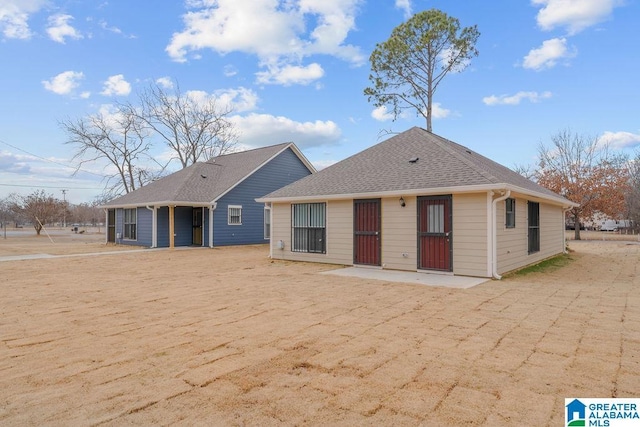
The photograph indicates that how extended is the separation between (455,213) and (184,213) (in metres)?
14.4

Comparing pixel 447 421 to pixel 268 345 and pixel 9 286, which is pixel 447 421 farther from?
pixel 9 286

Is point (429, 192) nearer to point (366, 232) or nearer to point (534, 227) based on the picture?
point (366, 232)

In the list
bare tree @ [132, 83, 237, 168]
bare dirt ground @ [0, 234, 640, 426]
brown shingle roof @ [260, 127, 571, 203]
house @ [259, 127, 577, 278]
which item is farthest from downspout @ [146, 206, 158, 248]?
bare tree @ [132, 83, 237, 168]

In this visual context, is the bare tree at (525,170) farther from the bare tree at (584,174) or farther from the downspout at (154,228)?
the downspout at (154,228)

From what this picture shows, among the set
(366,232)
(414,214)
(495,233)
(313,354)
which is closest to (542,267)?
(495,233)

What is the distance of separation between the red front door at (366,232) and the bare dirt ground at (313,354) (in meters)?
2.80

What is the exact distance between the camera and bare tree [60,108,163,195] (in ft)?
93.4

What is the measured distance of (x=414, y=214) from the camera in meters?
9.27

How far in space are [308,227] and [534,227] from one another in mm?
7048

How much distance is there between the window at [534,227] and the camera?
10966 millimetres

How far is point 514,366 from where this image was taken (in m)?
3.35

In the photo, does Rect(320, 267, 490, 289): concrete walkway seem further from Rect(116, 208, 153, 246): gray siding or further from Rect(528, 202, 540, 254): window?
Rect(116, 208, 153, 246): gray siding

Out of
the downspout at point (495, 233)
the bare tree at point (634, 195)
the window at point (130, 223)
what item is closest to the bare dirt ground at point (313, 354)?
the downspout at point (495, 233)

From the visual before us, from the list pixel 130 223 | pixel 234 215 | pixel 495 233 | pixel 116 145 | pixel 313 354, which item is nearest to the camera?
pixel 313 354
